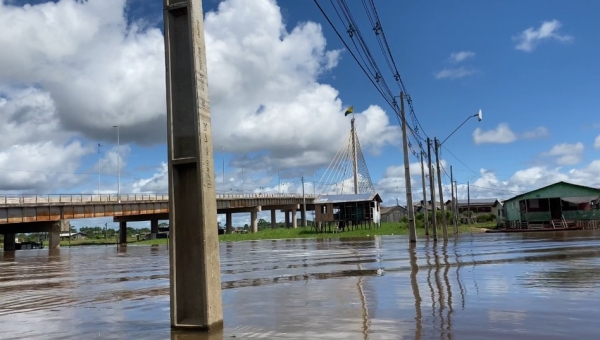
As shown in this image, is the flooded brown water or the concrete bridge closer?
the flooded brown water

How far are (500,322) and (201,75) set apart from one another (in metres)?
5.08

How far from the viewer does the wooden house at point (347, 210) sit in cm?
6644

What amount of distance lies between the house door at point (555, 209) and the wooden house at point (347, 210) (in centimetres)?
2107

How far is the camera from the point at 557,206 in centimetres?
5684

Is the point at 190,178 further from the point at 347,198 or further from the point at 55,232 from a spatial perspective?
the point at 55,232

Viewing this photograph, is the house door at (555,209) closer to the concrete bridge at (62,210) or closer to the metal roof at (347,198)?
the metal roof at (347,198)

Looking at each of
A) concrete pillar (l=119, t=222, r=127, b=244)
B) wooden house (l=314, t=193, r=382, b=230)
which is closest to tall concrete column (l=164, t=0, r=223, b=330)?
wooden house (l=314, t=193, r=382, b=230)

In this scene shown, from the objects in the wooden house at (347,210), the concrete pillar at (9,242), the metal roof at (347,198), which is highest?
the metal roof at (347,198)

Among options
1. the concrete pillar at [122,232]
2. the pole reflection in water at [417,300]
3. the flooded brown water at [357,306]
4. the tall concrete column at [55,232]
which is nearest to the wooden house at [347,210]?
the tall concrete column at [55,232]

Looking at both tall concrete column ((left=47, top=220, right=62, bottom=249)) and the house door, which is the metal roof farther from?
tall concrete column ((left=47, top=220, right=62, bottom=249))

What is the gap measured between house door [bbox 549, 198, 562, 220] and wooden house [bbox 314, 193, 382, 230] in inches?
829

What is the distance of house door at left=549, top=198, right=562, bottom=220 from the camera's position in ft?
184

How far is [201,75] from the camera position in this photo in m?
6.88

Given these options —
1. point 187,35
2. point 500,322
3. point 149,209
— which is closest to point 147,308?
point 187,35
